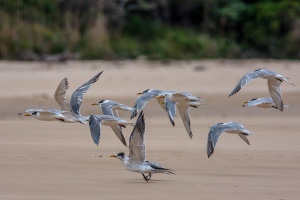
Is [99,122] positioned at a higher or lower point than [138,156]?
lower

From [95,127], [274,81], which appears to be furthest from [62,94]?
[274,81]

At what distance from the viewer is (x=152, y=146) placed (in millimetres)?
11898

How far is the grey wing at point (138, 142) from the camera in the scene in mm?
9414

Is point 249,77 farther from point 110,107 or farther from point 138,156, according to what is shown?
point 138,156

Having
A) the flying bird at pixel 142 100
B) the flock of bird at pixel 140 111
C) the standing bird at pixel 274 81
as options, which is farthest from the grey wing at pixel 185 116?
the standing bird at pixel 274 81

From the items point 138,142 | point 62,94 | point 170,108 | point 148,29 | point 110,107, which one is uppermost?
point 138,142

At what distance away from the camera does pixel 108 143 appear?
12203 millimetres

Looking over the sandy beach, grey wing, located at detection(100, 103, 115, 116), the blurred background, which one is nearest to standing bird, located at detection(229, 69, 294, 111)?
the sandy beach

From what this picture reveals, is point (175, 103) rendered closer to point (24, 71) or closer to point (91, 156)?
point (91, 156)

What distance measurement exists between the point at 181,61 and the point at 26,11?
15.0ft

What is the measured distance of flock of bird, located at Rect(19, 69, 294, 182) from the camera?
9.50 metres

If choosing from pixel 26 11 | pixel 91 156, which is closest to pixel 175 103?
pixel 91 156

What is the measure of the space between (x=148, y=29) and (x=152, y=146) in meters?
13.6

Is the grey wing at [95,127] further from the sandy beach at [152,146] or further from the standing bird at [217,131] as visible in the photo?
the standing bird at [217,131]
